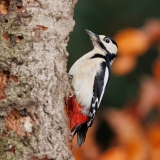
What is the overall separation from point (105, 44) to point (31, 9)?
1508 millimetres

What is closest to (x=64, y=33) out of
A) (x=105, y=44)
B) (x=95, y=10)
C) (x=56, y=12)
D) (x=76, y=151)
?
(x=56, y=12)

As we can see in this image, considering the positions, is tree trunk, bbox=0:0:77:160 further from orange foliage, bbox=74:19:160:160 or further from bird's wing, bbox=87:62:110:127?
orange foliage, bbox=74:19:160:160

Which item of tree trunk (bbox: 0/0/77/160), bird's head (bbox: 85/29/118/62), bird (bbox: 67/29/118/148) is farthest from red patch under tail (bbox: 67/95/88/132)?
bird's head (bbox: 85/29/118/62)

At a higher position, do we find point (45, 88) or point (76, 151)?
point (45, 88)

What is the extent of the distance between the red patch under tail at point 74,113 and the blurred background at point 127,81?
26.2 inches

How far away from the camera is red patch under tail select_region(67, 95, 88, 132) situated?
5.54 m

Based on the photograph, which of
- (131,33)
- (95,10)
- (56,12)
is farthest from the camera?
(95,10)

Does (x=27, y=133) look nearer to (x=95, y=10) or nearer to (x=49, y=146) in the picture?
(x=49, y=146)

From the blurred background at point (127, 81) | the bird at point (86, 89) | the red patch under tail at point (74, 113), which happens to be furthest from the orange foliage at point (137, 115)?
the red patch under tail at point (74, 113)

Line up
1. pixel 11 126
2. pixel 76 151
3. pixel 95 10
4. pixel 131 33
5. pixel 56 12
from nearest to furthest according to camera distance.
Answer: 1. pixel 11 126
2. pixel 56 12
3. pixel 131 33
4. pixel 76 151
5. pixel 95 10

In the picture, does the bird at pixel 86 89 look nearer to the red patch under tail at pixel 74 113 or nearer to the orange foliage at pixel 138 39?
the red patch under tail at pixel 74 113

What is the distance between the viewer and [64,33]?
506 cm

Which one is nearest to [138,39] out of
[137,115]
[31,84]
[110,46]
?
[110,46]

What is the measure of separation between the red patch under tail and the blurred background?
67 cm
